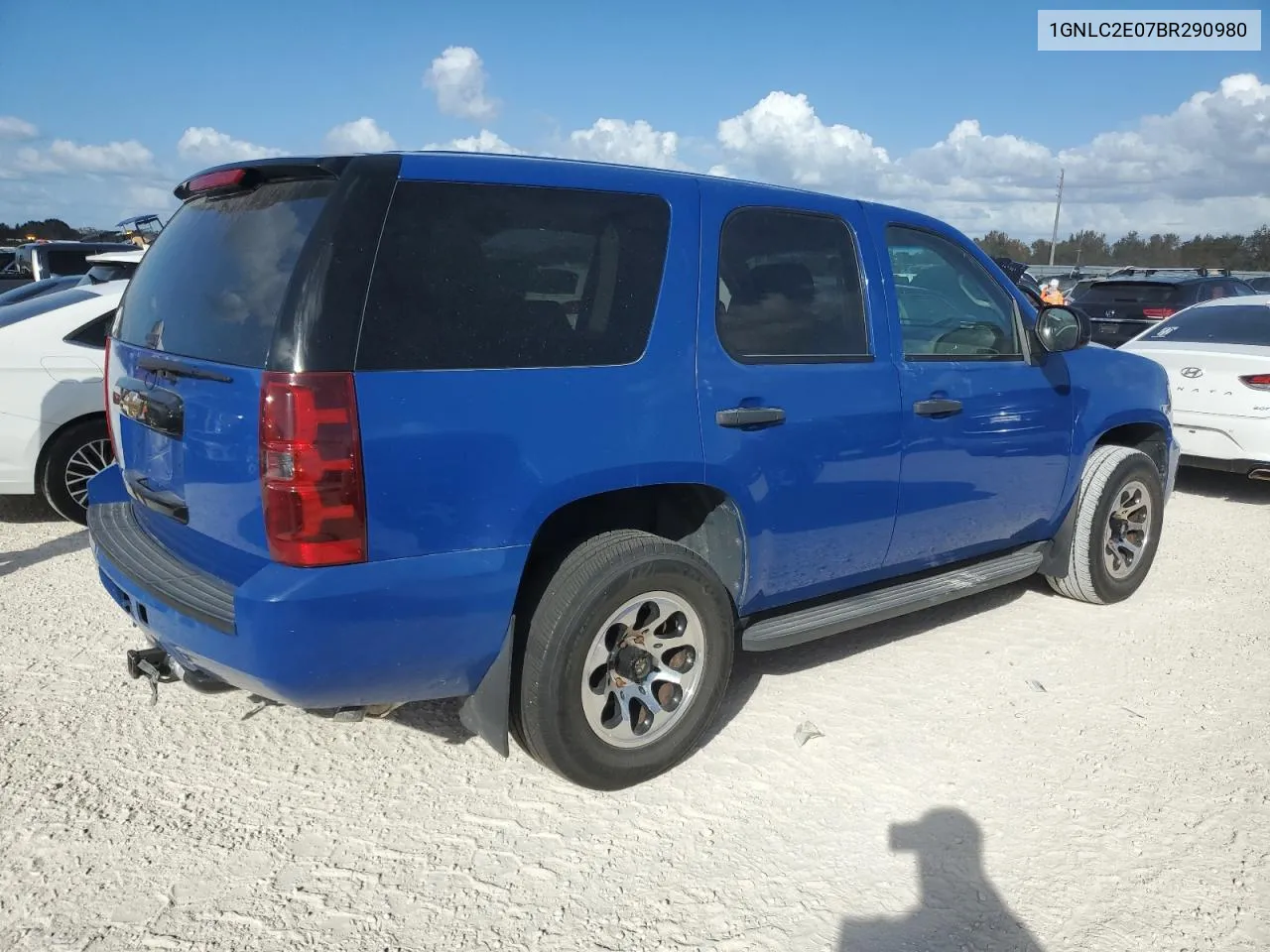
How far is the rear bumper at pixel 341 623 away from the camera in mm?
2625

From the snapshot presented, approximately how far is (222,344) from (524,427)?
33.7 inches

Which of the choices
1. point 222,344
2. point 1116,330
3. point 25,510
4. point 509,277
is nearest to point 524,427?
point 509,277

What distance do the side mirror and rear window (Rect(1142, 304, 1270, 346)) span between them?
4759mm

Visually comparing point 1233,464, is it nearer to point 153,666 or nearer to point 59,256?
point 153,666

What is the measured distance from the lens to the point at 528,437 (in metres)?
2.88

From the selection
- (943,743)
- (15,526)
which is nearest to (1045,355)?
(943,743)

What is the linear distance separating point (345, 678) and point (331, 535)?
16.5 inches

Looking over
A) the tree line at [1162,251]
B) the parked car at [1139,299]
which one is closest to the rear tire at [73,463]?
the parked car at [1139,299]

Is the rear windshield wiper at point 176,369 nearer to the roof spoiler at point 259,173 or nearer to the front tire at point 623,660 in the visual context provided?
the roof spoiler at point 259,173

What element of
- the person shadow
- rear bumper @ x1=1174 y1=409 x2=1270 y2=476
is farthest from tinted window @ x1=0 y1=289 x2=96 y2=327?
rear bumper @ x1=1174 y1=409 x2=1270 y2=476

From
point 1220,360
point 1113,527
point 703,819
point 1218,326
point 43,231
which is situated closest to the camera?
point 703,819

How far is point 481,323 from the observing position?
284 cm

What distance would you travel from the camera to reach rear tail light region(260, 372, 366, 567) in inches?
100

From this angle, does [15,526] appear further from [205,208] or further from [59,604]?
[205,208]
